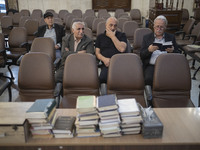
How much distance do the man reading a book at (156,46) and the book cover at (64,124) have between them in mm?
1484

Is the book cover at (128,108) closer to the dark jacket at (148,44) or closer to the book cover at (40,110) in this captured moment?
the book cover at (40,110)

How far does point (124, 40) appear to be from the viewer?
2967mm

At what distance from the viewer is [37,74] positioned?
2.31 meters

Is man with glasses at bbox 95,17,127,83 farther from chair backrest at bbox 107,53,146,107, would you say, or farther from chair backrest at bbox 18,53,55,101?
chair backrest at bbox 18,53,55,101

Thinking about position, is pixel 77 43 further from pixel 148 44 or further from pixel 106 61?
pixel 148 44

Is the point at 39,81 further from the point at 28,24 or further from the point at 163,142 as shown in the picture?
the point at 28,24

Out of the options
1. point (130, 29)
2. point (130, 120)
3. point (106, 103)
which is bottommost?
point (130, 120)

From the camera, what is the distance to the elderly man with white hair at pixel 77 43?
294 centimetres

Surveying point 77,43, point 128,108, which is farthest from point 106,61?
point 128,108

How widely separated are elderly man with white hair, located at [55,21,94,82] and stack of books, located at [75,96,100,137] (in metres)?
1.66

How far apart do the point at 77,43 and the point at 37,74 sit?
0.96 meters

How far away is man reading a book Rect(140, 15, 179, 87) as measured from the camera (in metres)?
2.66

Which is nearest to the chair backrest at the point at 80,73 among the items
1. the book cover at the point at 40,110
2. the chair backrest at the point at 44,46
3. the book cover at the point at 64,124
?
the book cover at the point at 64,124

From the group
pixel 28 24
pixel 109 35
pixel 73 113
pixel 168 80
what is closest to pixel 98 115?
pixel 73 113
